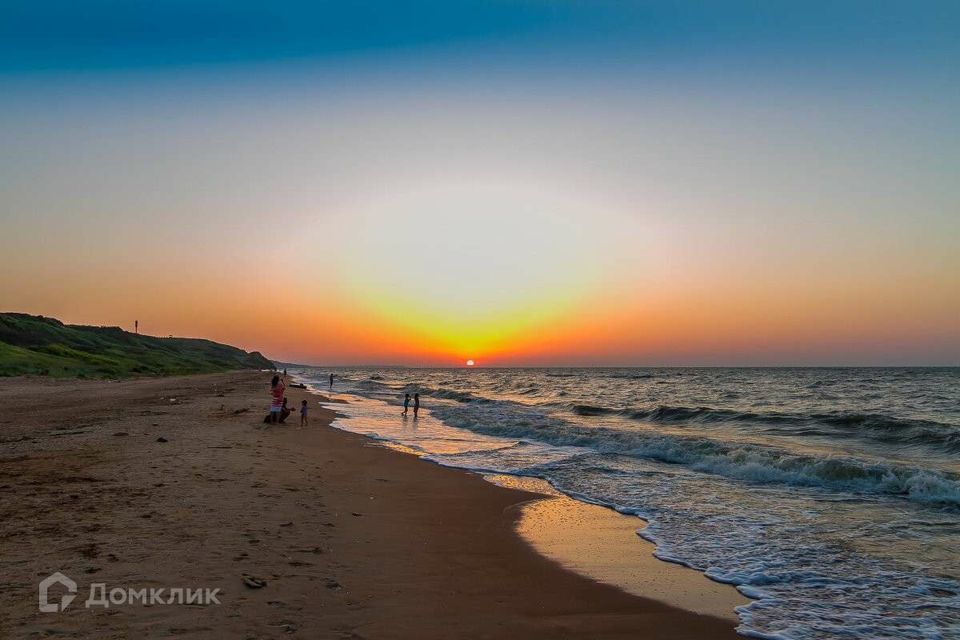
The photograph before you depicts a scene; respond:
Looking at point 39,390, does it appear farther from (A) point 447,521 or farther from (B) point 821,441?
(B) point 821,441

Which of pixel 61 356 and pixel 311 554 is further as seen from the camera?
pixel 61 356

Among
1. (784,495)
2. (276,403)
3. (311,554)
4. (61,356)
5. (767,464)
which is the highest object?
(61,356)

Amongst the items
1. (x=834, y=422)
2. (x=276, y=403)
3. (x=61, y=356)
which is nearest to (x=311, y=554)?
(x=276, y=403)

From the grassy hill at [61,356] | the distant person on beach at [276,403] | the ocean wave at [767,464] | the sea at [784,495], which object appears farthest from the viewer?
the grassy hill at [61,356]

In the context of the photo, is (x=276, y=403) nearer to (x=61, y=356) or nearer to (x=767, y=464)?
(x=767, y=464)

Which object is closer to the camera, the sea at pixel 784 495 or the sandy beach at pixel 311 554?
the sandy beach at pixel 311 554

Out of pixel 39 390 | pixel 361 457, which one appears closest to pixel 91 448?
pixel 361 457

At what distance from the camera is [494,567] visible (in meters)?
8.34

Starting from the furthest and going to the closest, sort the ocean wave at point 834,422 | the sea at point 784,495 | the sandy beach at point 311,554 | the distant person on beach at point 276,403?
the distant person on beach at point 276,403, the ocean wave at point 834,422, the sea at point 784,495, the sandy beach at point 311,554

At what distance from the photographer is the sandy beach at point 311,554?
583 centimetres

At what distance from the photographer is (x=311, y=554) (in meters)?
7.85

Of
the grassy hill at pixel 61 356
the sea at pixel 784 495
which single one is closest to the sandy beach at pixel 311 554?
the sea at pixel 784 495

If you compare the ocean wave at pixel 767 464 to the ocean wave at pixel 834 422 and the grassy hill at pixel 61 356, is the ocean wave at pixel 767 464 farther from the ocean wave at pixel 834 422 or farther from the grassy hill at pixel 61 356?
the grassy hill at pixel 61 356

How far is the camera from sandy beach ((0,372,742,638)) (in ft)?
19.1
